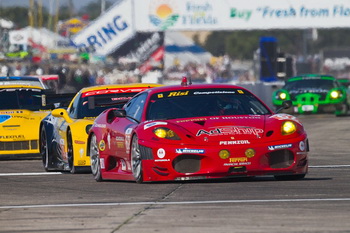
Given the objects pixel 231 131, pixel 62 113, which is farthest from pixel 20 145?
pixel 231 131

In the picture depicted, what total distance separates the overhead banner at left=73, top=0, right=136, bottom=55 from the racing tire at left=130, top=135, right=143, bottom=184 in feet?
148

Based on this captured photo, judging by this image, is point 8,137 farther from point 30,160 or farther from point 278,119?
point 278,119

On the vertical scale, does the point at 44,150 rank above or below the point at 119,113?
below

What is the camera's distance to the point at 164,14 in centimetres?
5588

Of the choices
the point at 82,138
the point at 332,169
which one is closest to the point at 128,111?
the point at 82,138

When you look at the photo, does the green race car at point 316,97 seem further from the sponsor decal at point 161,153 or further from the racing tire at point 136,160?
the sponsor decal at point 161,153

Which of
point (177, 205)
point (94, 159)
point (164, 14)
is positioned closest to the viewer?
point (177, 205)

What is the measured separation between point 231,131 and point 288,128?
0.65 meters

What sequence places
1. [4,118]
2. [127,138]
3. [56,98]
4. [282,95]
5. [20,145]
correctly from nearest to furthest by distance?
[127,138], [56,98], [20,145], [4,118], [282,95]

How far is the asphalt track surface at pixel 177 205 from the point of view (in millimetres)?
8398

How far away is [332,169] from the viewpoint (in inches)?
571

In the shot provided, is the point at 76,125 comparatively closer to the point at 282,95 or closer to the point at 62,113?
the point at 62,113

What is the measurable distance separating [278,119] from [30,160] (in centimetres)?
748

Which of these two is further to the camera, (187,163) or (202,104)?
(202,104)
